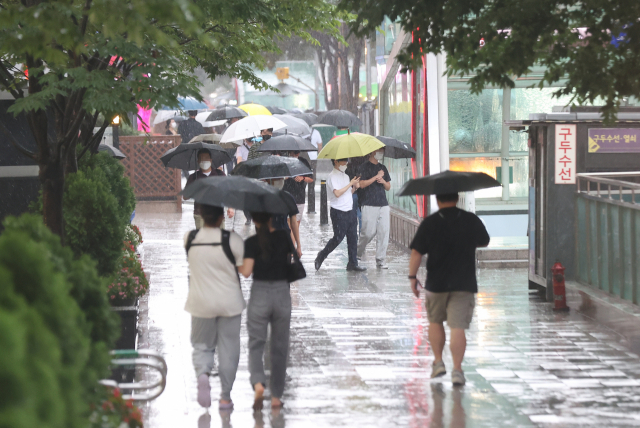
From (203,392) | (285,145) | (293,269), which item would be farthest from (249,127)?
(203,392)

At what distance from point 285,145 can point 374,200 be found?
1.93m

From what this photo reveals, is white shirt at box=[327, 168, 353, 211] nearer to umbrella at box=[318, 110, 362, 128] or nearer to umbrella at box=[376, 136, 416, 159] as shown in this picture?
umbrella at box=[376, 136, 416, 159]

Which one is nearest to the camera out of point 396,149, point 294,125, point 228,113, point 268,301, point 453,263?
point 268,301

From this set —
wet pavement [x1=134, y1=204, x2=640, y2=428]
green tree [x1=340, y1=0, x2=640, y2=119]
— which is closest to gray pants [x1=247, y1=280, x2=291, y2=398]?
wet pavement [x1=134, y1=204, x2=640, y2=428]

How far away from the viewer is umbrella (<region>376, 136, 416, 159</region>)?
13.7 metres

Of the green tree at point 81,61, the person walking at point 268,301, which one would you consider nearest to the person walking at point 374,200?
the green tree at point 81,61

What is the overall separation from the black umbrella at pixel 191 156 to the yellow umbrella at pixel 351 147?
1429 mm

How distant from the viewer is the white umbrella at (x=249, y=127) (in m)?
16.5

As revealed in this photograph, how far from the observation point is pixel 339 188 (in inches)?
490

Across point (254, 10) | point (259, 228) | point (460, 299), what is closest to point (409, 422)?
point (460, 299)

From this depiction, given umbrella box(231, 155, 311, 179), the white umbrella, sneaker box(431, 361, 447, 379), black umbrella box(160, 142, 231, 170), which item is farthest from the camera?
the white umbrella

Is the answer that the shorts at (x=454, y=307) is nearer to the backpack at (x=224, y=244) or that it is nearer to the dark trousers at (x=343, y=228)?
the backpack at (x=224, y=244)

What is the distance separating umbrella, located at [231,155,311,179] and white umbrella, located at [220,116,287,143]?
6039mm

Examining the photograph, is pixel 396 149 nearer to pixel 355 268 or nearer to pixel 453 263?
pixel 355 268
